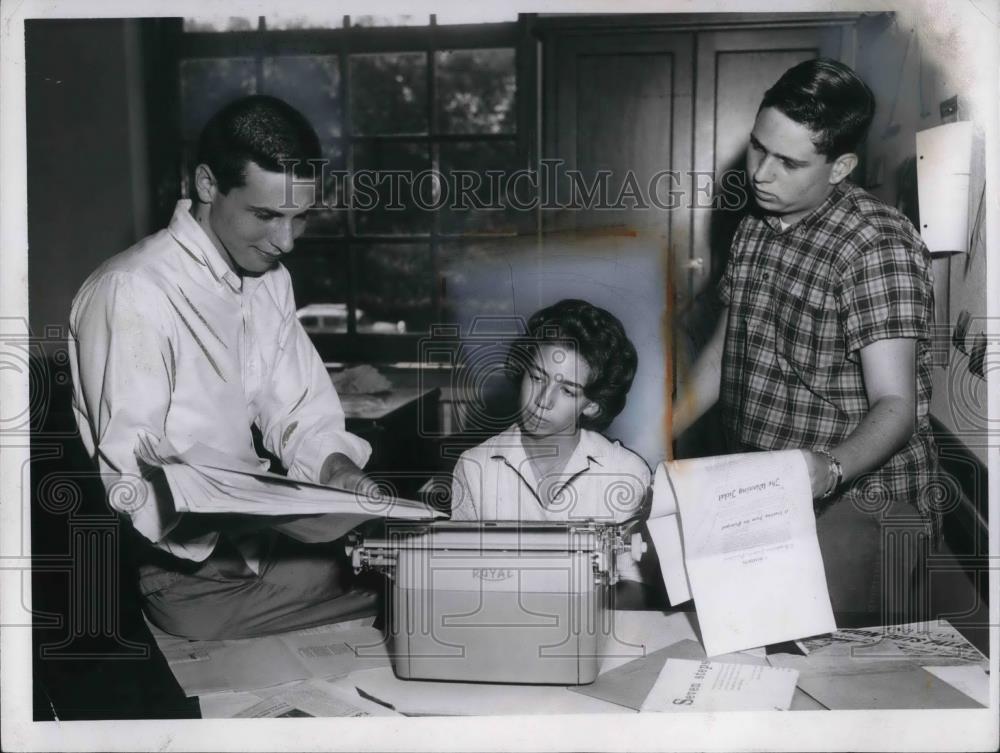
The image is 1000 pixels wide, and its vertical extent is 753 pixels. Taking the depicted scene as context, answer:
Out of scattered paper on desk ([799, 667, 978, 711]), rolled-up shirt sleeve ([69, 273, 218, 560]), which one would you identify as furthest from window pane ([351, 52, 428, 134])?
scattered paper on desk ([799, 667, 978, 711])

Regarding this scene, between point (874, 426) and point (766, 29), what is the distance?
0.78 metres

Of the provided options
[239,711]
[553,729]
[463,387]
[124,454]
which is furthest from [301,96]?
[553,729]

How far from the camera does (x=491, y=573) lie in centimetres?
120

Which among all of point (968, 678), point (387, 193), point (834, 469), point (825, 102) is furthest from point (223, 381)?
point (968, 678)

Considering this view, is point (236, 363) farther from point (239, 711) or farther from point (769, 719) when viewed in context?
point (769, 719)

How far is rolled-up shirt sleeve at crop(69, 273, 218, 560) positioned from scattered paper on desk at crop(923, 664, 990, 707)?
45.8 inches

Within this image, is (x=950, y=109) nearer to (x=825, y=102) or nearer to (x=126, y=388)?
(x=825, y=102)

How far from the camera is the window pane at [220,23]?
1540 millimetres

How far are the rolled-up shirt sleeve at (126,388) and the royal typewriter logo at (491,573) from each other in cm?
52

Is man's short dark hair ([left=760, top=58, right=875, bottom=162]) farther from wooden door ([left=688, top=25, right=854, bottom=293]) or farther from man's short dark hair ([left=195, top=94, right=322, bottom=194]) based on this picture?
man's short dark hair ([left=195, top=94, right=322, bottom=194])

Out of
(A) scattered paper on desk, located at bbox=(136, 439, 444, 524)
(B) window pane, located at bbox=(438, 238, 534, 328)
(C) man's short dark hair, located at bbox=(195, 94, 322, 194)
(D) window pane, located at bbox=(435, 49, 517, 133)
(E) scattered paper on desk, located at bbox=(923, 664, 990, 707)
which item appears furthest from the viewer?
(D) window pane, located at bbox=(435, 49, 517, 133)

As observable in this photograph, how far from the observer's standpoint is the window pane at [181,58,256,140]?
65.4 inches

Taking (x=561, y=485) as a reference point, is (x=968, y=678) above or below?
below

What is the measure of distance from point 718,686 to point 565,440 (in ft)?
1.54
